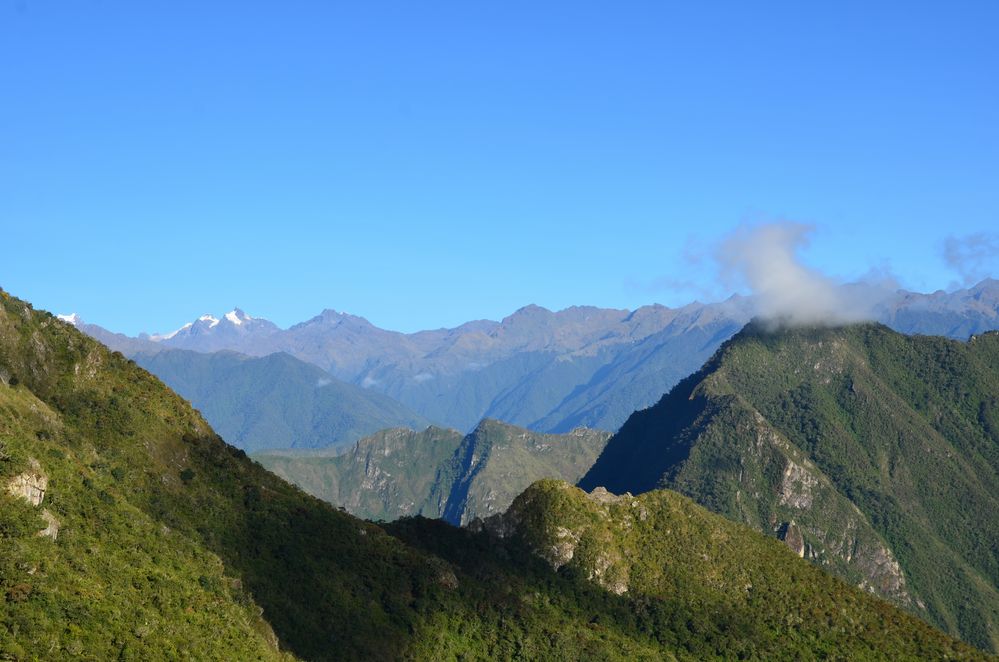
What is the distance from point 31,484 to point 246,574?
35780mm

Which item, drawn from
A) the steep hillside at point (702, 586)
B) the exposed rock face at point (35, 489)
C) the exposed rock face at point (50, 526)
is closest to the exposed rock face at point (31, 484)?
the exposed rock face at point (35, 489)

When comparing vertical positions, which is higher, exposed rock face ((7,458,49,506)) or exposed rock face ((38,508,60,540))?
exposed rock face ((7,458,49,506))

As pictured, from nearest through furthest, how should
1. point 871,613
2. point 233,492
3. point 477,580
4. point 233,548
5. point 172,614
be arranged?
point 172,614
point 233,548
point 233,492
point 477,580
point 871,613

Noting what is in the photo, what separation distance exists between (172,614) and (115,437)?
4151 cm

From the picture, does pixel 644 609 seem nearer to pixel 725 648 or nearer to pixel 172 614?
pixel 725 648

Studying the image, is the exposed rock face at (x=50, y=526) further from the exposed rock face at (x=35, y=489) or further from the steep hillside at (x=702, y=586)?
the steep hillside at (x=702, y=586)

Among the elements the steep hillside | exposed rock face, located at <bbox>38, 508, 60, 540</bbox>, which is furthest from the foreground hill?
the steep hillside

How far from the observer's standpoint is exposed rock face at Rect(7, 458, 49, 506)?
11806 centimetres

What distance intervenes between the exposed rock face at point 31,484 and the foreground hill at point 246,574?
0.25 metres

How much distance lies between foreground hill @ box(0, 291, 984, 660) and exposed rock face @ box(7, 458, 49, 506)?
0.83 feet

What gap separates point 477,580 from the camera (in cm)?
17450

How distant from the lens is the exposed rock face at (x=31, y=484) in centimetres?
11806

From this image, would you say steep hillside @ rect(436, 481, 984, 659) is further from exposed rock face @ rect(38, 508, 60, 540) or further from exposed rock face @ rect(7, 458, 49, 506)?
exposed rock face @ rect(38, 508, 60, 540)

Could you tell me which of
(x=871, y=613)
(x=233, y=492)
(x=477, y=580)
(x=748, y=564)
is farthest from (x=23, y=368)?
(x=871, y=613)
